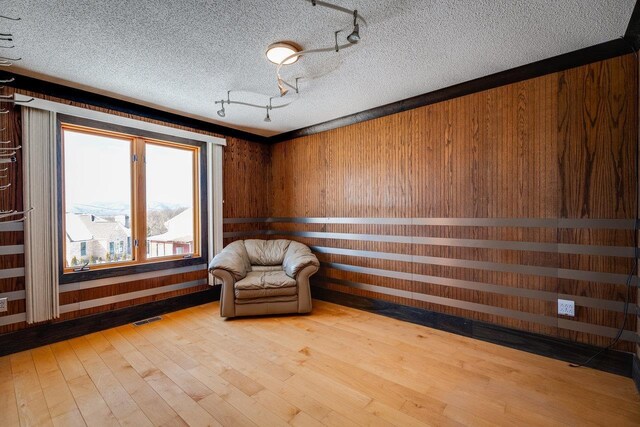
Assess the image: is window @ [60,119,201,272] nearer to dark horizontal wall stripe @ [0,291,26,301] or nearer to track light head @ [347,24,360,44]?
dark horizontal wall stripe @ [0,291,26,301]

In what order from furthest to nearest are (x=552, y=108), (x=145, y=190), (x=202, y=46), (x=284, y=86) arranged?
(x=145, y=190) < (x=284, y=86) < (x=552, y=108) < (x=202, y=46)

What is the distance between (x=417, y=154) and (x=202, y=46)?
7.58 ft

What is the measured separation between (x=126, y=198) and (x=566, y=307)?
14.9ft

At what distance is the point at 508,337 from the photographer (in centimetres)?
262

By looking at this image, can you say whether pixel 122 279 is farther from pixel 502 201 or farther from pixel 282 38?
pixel 502 201

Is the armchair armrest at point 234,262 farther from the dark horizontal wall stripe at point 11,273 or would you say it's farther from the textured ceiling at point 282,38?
the textured ceiling at point 282,38

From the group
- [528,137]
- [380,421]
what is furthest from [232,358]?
[528,137]

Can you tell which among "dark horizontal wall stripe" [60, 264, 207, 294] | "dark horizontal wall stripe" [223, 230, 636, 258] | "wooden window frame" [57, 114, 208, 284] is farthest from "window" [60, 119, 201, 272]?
"dark horizontal wall stripe" [223, 230, 636, 258]

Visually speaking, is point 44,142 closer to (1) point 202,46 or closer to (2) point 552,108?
(1) point 202,46

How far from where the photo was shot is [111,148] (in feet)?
10.9

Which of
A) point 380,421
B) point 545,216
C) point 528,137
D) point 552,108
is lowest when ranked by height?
point 380,421

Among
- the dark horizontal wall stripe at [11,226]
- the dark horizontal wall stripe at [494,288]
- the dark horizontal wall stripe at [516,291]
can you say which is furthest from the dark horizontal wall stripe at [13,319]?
the dark horizontal wall stripe at [516,291]

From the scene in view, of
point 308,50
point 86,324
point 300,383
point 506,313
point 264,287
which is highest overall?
point 308,50

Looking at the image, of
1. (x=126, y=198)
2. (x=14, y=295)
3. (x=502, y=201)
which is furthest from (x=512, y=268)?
(x=14, y=295)
